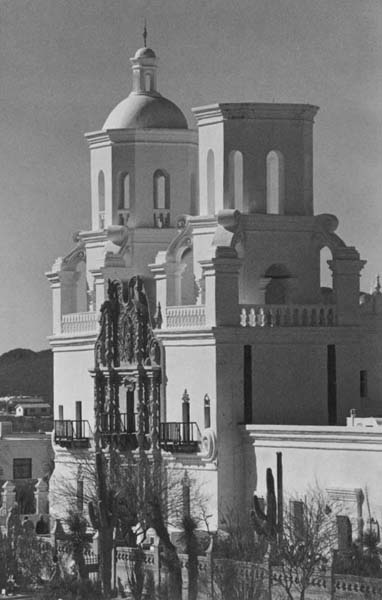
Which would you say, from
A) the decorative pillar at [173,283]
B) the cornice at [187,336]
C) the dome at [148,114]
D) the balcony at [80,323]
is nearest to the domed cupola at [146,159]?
the dome at [148,114]

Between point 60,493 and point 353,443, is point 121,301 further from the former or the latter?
point 353,443

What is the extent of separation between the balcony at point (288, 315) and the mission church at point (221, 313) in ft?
0.10

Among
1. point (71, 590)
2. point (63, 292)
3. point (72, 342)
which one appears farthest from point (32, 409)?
point (71, 590)

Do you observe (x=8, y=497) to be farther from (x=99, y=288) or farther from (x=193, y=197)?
(x=193, y=197)

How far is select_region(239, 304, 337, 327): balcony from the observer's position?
69812 millimetres

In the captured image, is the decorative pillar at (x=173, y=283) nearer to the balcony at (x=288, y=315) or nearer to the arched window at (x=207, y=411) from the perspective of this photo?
the balcony at (x=288, y=315)

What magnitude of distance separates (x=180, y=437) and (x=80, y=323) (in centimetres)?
590

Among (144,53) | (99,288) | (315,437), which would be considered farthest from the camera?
(144,53)

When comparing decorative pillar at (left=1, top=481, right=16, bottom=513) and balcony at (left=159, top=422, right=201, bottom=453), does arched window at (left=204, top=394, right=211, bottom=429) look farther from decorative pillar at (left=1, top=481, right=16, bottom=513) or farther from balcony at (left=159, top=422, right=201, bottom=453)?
decorative pillar at (left=1, top=481, right=16, bottom=513)

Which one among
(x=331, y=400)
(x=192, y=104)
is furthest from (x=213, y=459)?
(x=192, y=104)

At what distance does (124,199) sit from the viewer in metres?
74.8

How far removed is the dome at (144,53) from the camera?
7397 centimetres

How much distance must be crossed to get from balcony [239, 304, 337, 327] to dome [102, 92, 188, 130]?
6582mm

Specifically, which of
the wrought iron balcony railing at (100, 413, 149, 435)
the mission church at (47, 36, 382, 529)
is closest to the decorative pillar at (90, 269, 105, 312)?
the mission church at (47, 36, 382, 529)
